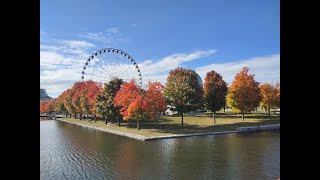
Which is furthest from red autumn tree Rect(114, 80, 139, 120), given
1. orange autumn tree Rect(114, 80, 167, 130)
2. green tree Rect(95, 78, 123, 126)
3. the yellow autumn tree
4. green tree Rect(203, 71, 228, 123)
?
the yellow autumn tree

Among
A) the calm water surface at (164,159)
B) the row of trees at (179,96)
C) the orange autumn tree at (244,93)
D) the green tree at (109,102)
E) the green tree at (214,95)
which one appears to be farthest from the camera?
the green tree at (214,95)

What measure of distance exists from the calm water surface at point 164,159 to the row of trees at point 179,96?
Answer: 8741 millimetres

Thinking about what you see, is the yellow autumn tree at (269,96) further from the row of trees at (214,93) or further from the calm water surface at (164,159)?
Result: the calm water surface at (164,159)

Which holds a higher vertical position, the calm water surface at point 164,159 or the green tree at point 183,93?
the green tree at point 183,93

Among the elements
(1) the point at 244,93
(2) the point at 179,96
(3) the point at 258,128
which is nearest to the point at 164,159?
(2) the point at 179,96

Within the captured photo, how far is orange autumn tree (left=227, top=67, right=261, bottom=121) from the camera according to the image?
47875 mm

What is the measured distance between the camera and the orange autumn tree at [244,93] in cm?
4788

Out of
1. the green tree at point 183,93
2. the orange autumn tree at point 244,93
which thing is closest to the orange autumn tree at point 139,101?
the green tree at point 183,93

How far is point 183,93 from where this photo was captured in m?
43.9

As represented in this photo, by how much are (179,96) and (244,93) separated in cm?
1228

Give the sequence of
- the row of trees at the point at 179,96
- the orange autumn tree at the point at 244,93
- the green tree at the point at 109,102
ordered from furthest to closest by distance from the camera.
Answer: the orange autumn tree at the point at 244,93
the green tree at the point at 109,102
the row of trees at the point at 179,96
